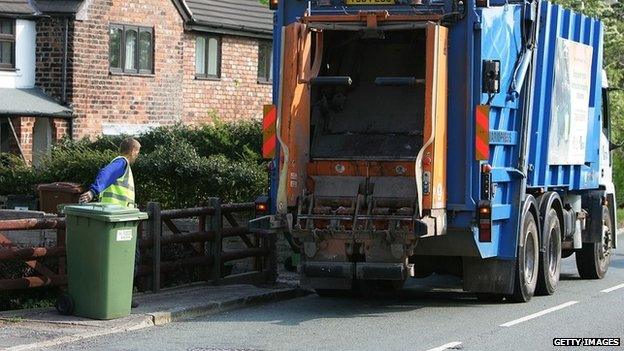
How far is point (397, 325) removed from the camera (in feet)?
40.0

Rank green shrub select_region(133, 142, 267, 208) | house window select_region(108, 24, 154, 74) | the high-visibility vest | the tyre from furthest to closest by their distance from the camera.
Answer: house window select_region(108, 24, 154, 74) → green shrub select_region(133, 142, 267, 208) → the tyre → the high-visibility vest

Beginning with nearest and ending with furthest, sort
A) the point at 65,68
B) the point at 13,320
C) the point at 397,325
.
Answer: the point at 13,320
the point at 397,325
the point at 65,68

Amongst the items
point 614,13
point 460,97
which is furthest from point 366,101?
point 614,13

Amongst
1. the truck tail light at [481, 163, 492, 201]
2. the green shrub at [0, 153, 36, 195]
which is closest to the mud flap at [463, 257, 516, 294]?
the truck tail light at [481, 163, 492, 201]

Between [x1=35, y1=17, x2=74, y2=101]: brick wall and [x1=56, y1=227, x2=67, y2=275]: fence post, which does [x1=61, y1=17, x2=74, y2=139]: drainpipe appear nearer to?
[x1=35, y1=17, x2=74, y2=101]: brick wall

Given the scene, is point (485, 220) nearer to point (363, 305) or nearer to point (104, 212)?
point (363, 305)

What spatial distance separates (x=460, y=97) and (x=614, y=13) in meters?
21.7

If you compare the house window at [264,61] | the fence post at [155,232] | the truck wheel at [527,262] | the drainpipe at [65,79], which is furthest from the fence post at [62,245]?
the house window at [264,61]

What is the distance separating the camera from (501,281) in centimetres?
1362

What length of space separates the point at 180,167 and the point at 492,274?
737 centimetres

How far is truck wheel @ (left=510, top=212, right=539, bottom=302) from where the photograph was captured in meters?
13.8

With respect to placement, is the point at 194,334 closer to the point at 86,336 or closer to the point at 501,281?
the point at 86,336

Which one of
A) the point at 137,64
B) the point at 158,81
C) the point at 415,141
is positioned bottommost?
the point at 415,141

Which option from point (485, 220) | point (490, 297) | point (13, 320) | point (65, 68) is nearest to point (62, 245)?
point (13, 320)
